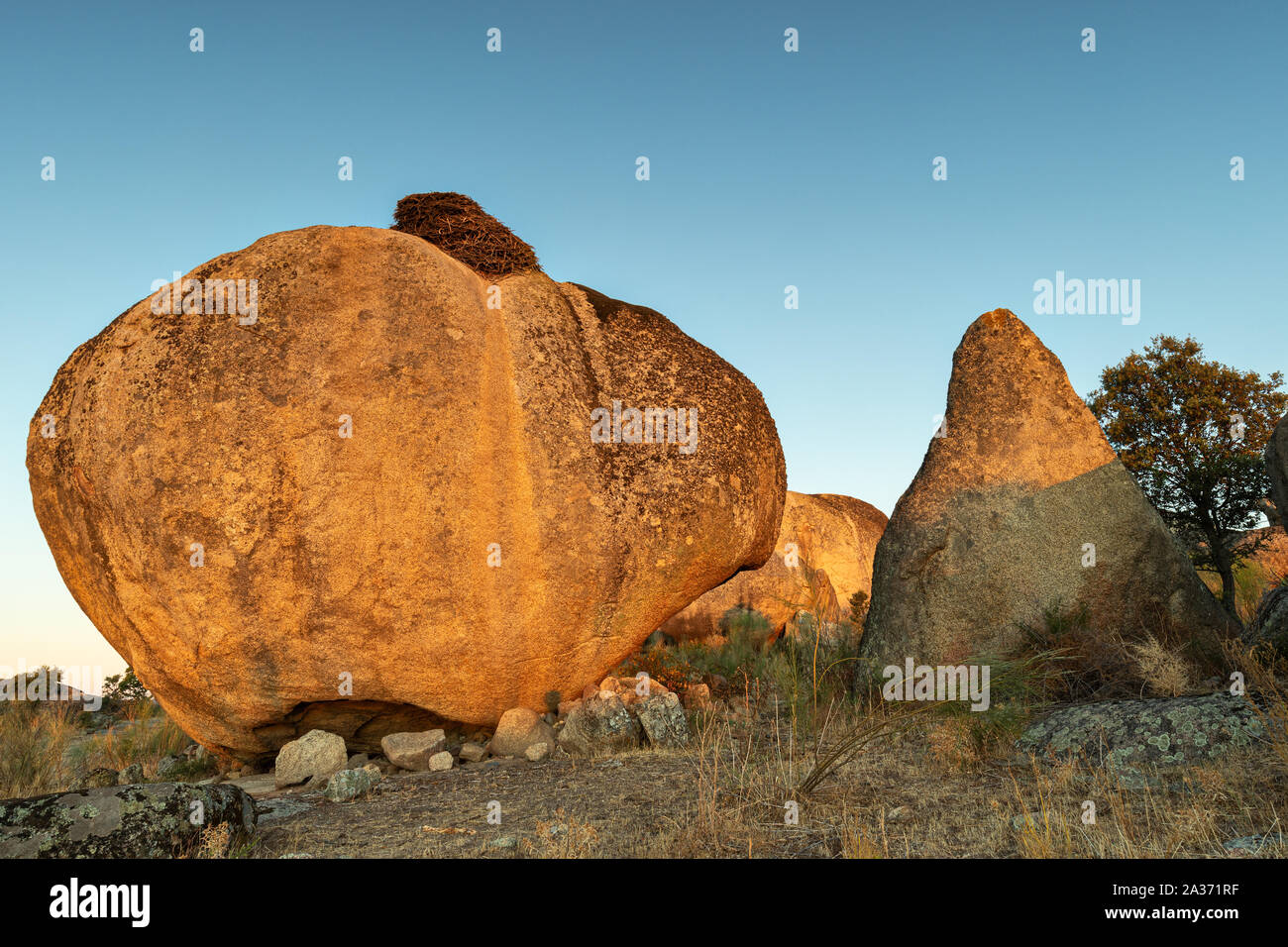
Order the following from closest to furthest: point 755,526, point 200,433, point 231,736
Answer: point 200,433
point 231,736
point 755,526

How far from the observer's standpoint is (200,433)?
6340mm

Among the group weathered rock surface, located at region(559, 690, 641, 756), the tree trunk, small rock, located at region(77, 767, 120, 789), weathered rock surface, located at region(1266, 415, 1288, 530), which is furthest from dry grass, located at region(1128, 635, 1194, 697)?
small rock, located at region(77, 767, 120, 789)

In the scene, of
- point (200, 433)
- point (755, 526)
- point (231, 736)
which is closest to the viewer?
point (200, 433)

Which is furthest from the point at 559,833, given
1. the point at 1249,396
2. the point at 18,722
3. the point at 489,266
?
the point at 1249,396

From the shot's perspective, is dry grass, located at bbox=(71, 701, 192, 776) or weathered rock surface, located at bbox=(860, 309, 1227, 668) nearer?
weathered rock surface, located at bbox=(860, 309, 1227, 668)

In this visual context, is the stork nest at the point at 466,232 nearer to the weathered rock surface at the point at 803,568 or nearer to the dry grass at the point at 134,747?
the dry grass at the point at 134,747

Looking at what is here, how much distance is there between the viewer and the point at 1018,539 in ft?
24.8

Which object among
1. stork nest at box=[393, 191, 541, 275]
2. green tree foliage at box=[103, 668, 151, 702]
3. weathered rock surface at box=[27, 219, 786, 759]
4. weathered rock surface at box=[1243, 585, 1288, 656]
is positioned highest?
stork nest at box=[393, 191, 541, 275]

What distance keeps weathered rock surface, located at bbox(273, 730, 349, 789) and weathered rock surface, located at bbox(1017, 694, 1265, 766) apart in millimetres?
5006

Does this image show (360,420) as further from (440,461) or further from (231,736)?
(231,736)

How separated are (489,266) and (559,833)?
5.57 meters

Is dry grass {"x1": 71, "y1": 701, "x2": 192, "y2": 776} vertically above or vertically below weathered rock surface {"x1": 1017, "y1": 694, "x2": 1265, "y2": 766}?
below

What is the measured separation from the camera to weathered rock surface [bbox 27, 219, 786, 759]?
6344mm

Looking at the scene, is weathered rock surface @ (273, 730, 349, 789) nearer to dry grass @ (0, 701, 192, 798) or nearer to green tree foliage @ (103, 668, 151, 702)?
dry grass @ (0, 701, 192, 798)
